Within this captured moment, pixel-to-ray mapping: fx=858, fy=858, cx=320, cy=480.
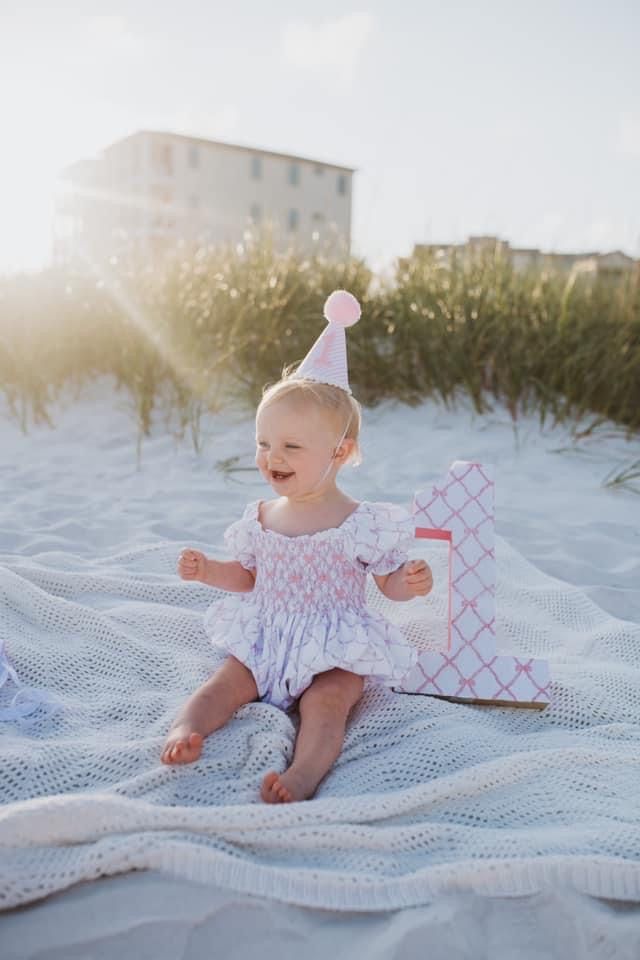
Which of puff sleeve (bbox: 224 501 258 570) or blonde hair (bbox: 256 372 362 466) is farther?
puff sleeve (bbox: 224 501 258 570)

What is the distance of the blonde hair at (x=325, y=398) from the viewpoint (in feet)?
7.07

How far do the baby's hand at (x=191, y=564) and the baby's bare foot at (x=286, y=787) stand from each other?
62cm

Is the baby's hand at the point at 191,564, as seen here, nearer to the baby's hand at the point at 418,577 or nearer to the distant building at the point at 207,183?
the baby's hand at the point at 418,577

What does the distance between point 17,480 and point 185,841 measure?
3.50 m

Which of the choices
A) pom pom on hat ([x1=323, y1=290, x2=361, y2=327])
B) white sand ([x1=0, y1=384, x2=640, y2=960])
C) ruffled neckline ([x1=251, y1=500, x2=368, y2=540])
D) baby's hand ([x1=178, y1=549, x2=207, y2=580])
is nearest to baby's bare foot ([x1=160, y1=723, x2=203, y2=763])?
white sand ([x1=0, y1=384, x2=640, y2=960])

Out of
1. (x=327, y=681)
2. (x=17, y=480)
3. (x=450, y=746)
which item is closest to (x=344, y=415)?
(x=327, y=681)

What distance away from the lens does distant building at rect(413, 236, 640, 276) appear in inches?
250

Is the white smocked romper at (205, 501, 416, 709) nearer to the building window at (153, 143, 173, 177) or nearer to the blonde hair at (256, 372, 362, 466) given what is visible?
the blonde hair at (256, 372, 362, 466)

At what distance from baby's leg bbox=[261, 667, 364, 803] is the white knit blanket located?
44mm

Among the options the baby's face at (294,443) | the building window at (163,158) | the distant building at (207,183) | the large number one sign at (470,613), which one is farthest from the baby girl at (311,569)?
the building window at (163,158)

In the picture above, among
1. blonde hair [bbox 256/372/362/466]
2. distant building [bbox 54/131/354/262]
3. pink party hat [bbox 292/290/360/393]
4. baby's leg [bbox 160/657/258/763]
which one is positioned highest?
distant building [bbox 54/131/354/262]

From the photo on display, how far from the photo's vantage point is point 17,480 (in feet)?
15.2

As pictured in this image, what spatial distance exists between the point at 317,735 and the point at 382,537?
539 millimetres

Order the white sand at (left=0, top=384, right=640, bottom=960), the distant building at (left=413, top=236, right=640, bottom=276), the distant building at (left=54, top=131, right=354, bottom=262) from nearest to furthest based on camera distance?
the white sand at (left=0, top=384, right=640, bottom=960) < the distant building at (left=413, top=236, right=640, bottom=276) < the distant building at (left=54, top=131, right=354, bottom=262)
